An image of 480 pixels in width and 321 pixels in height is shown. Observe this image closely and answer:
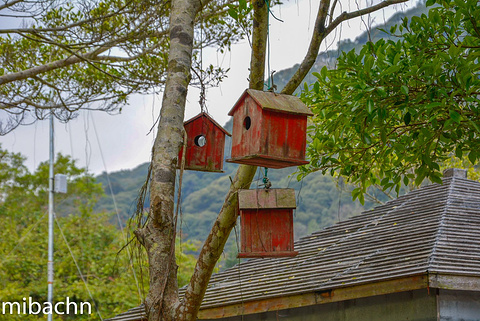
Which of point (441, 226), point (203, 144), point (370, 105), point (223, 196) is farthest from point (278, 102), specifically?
point (223, 196)

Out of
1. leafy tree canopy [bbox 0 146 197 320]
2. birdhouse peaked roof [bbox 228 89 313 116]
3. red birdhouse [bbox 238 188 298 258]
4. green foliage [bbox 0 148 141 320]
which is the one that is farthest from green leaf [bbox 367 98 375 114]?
green foliage [bbox 0 148 141 320]

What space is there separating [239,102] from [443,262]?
294 cm

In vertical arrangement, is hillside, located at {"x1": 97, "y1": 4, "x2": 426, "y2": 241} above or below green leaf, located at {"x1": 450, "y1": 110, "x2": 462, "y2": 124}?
below

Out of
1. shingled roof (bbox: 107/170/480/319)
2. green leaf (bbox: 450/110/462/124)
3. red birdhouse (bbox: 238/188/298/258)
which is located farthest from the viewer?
shingled roof (bbox: 107/170/480/319)

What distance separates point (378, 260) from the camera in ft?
22.8

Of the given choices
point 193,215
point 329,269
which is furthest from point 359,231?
point 193,215

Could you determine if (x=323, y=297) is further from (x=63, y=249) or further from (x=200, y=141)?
(x=63, y=249)

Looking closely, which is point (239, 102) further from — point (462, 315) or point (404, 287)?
point (462, 315)

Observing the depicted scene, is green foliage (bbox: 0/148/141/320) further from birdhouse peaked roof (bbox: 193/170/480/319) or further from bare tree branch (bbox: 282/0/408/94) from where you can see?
bare tree branch (bbox: 282/0/408/94)

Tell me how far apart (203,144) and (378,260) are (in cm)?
303

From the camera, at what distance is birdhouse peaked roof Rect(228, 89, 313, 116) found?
420cm

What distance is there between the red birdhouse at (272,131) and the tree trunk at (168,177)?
482 millimetres

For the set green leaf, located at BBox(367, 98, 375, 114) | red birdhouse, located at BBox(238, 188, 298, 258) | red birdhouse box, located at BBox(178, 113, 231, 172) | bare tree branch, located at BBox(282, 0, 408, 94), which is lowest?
red birdhouse, located at BBox(238, 188, 298, 258)

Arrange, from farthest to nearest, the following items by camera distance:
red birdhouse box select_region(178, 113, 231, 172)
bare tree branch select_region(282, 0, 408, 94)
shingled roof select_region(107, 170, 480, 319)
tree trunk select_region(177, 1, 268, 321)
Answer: shingled roof select_region(107, 170, 480, 319) < red birdhouse box select_region(178, 113, 231, 172) < bare tree branch select_region(282, 0, 408, 94) < tree trunk select_region(177, 1, 268, 321)
